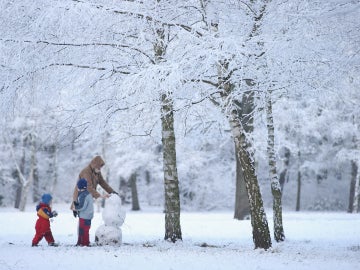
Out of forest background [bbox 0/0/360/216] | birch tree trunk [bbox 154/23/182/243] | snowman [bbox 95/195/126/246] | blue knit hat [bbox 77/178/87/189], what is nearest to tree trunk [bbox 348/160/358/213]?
forest background [bbox 0/0/360/216]

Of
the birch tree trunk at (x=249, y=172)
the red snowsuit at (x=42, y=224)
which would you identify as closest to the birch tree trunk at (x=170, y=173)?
the birch tree trunk at (x=249, y=172)

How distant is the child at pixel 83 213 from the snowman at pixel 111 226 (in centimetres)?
25

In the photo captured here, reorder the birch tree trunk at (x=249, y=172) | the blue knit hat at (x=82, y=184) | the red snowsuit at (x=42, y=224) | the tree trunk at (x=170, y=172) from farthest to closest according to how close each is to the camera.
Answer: the tree trunk at (x=170, y=172) < the blue knit hat at (x=82, y=184) < the red snowsuit at (x=42, y=224) < the birch tree trunk at (x=249, y=172)

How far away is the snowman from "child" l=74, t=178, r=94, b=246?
248 mm

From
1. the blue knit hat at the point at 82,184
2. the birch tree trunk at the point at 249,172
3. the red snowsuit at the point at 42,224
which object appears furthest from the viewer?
the blue knit hat at the point at 82,184

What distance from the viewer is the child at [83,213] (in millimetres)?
9102

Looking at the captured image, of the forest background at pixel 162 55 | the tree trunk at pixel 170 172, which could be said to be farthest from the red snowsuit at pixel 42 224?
the tree trunk at pixel 170 172

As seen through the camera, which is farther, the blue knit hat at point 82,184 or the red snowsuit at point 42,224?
the blue knit hat at point 82,184

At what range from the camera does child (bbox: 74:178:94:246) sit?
358 inches

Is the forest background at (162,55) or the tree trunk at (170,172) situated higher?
the forest background at (162,55)

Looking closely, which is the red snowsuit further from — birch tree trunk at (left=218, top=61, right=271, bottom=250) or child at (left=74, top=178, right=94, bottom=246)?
birch tree trunk at (left=218, top=61, right=271, bottom=250)

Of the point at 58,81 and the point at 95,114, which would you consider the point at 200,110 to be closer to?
the point at 95,114

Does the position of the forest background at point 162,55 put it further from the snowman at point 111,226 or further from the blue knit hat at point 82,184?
the snowman at point 111,226

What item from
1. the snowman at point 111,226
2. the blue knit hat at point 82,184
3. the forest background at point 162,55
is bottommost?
the snowman at point 111,226
